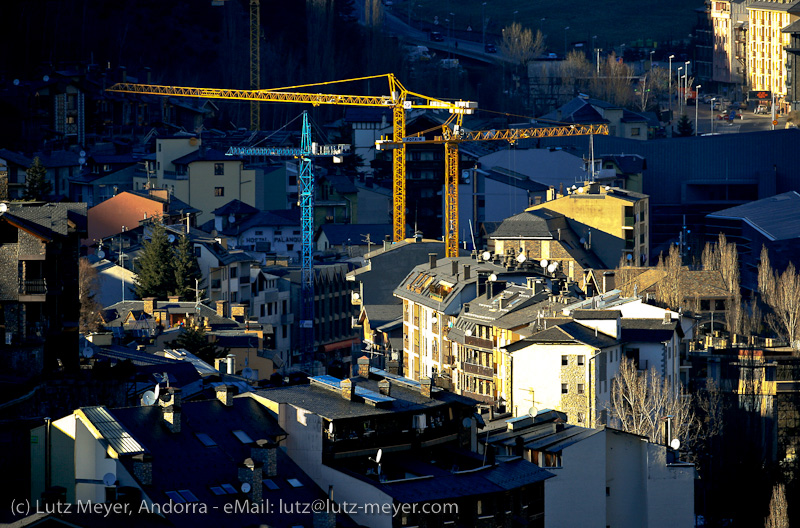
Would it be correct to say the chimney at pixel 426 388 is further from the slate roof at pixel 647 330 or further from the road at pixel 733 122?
the road at pixel 733 122

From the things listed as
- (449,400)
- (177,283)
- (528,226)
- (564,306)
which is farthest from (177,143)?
(449,400)

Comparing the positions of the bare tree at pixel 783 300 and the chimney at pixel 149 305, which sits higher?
the chimney at pixel 149 305

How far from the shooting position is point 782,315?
69875 millimetres

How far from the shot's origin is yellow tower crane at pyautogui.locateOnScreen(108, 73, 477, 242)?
3955 inches

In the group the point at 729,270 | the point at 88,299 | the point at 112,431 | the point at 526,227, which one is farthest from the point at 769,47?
the point at 112,431

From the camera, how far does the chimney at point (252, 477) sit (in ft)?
110

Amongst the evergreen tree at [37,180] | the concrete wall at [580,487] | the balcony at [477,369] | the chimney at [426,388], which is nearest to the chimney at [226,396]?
the chimney at [426,388]

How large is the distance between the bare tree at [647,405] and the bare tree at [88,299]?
13.2 meters

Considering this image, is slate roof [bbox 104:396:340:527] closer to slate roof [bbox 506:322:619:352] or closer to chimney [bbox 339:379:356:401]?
chimney [bbox 339:379:356:401]

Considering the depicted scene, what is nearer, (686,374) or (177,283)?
(686,374)

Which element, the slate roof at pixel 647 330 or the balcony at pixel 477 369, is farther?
Result: the balcony at pixel 477 369

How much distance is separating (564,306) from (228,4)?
7417 centimetres

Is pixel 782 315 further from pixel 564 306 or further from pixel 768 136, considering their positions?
pixel 768 136

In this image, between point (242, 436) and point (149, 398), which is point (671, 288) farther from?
point (242, 436)
